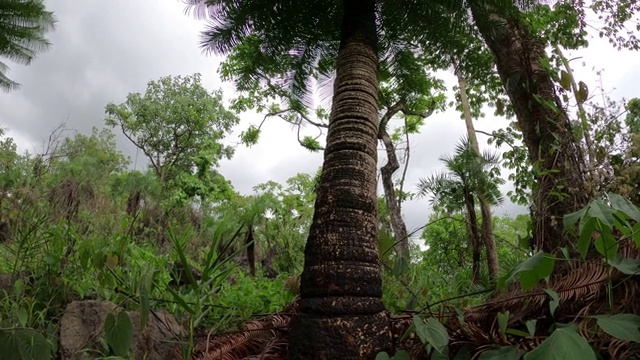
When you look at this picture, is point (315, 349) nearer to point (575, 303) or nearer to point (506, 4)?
point (575, 303)

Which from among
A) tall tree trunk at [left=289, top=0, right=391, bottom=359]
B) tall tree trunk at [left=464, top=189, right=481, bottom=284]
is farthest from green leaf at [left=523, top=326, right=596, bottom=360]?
tall tree trunk at [left=464, top=189, right=481, bottom=284]

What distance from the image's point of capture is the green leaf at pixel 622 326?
106cm

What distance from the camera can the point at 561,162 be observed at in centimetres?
298

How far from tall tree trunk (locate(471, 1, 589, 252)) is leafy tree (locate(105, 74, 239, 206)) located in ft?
69.2

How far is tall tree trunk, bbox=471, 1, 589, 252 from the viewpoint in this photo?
2.71m

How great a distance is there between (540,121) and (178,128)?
2384 centimetres

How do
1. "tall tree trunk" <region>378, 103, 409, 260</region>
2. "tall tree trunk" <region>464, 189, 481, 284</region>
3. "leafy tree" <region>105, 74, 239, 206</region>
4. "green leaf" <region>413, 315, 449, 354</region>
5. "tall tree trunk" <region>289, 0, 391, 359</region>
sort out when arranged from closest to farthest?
"green leaf" <region>413, 315, 449, 354</region> → "tall tree trunk" <region>289, 0, 391, 359</region> → "tall tree trunk" <region>464, 189, 481, 284</region> → "tall tree trunk" <region>378, 103, 409, 260</region> → "leafy tree" <region>105, 74, 239, 206</region>

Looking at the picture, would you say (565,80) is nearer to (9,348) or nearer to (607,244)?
(607,244)

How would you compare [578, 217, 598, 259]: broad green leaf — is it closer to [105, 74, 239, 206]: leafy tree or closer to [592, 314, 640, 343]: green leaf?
[592, 314, 640, 343]: green leaf

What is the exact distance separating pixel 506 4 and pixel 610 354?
3.21m

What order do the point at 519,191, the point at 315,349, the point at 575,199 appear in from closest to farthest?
the point at 315,349, the point at 575,199, the point at 519,191

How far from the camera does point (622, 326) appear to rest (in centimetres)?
109

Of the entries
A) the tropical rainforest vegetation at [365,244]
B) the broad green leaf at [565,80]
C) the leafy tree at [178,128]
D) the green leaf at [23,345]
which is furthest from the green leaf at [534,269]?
the leafy tree at [178,128]

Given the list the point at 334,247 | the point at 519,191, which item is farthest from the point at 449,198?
the point at 334,247
